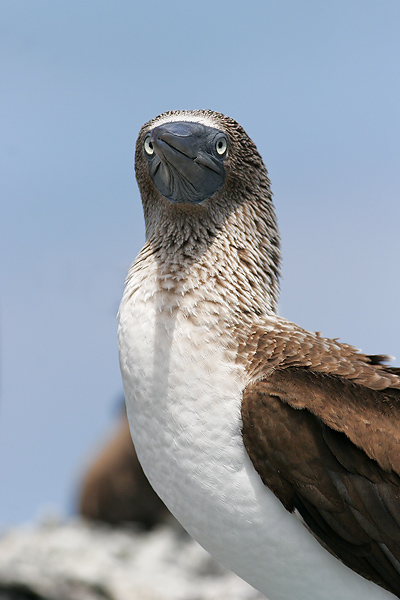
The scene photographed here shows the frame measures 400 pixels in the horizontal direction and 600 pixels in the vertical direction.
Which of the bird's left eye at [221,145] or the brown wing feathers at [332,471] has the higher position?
the bird's left eye at [221,145]

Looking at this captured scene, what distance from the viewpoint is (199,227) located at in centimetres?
619

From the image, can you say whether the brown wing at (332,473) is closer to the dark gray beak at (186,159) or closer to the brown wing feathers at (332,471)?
the brown wing feathers at (332,471)

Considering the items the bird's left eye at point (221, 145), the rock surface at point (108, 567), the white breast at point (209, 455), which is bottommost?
the rock surface at point (108, 567)

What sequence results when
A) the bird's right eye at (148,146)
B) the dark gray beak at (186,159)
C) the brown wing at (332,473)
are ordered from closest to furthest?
the brown wing at (332,473) → the dark gray beak at (186,159) → the bird's right eye at (148,146)

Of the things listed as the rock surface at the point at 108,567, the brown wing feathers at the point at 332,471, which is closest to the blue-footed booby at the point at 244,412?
the brown wing feathers at the point at 332,471

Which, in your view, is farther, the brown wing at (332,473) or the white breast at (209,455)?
the white breast at (209,455)

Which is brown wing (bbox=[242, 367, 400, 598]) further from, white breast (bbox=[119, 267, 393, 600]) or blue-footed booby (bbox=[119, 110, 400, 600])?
white breast (bbox=[119, 267, 393, 600])

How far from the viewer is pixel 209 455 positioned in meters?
5.23

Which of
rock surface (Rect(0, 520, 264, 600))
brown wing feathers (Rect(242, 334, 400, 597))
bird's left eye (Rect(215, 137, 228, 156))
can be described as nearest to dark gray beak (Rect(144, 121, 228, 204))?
bird's left eye (Rect(215, 137, 228, 156))

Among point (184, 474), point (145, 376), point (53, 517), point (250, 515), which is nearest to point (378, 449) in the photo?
point (250, 515)

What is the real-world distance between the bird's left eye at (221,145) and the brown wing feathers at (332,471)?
1970mm

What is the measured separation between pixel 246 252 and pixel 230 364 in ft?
3.87

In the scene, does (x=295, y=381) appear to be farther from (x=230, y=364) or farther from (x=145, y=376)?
(x=145, y=376)

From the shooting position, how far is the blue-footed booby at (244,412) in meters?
5.08
